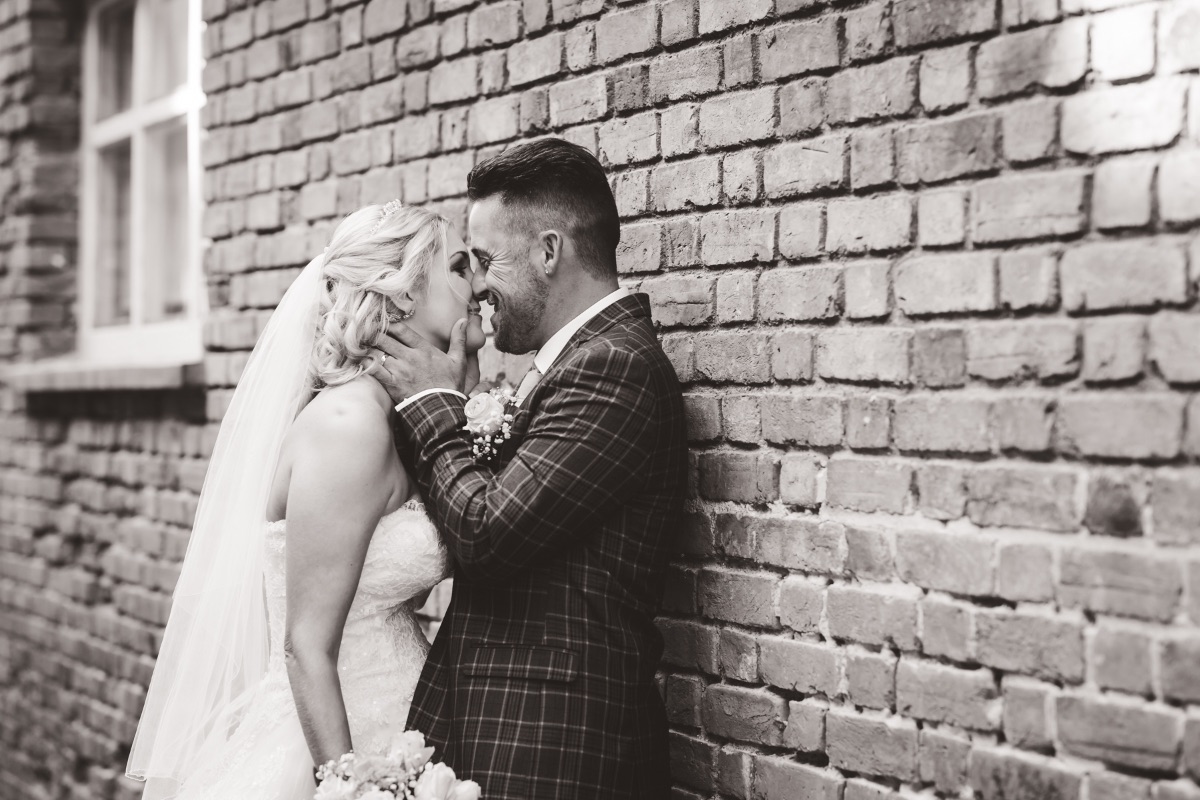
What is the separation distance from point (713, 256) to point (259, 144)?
7.28 ft

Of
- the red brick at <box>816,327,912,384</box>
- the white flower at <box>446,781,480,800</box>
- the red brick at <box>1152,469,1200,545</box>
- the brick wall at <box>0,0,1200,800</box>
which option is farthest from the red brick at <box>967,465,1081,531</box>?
the white flower at <box>446,781,480,800</box>

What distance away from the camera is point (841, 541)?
2.47 meters

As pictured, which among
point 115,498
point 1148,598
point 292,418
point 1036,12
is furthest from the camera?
point 115,498

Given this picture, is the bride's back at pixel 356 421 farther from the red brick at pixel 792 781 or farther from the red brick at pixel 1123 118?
the red brick at pixel 1123 118

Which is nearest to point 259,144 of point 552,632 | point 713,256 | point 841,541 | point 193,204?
point 193,204

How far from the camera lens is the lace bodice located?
276 cm

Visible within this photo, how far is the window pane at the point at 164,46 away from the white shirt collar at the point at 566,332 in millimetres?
3247

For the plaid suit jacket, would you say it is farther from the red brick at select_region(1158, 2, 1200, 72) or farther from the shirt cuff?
the red brick at select_region(1158, 2, 1200, 72)

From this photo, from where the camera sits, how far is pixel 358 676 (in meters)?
2.83

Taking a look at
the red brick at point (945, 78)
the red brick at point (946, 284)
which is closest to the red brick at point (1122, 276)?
the red brick at point (946, 284)

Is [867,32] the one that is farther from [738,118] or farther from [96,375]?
[96,375]

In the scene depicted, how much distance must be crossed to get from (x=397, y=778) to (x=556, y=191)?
4.57ft

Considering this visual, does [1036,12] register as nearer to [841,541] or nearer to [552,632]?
[841,541]

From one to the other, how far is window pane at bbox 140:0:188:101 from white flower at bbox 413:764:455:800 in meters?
3.88
